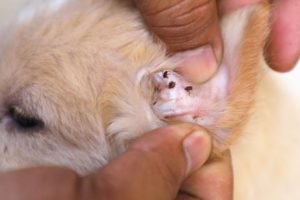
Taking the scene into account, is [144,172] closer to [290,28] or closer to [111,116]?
[111,116]

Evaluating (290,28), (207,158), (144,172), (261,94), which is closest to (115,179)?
(144,172)

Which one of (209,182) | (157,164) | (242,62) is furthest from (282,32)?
(157,164)

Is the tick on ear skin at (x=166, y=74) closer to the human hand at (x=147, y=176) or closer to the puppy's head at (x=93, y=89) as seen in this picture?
the puppy's head at (x=93, y=89)

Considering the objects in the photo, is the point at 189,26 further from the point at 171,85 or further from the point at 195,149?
the point at 195,149

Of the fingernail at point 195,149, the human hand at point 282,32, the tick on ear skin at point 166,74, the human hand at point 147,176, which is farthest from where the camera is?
the human hand at point 282,32

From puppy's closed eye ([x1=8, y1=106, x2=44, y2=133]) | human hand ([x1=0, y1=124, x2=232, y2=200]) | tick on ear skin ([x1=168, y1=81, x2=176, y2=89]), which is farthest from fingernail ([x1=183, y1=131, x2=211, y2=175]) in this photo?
puppy's closed eye ([x1=8, y1=106, x2=44, y2=133])

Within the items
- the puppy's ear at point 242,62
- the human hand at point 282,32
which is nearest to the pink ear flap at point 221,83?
the puppy's ear at point 242,62
